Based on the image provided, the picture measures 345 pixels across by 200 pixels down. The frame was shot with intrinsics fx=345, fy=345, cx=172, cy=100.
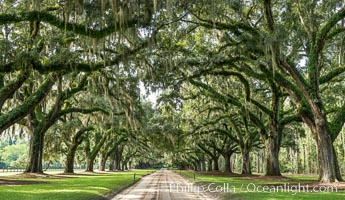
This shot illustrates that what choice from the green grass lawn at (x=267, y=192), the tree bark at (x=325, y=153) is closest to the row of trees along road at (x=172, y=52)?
the tree bark at (x=325, y=153)

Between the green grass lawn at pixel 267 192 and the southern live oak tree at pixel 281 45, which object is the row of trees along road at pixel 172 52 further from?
the green grass lawn at pixel 267 192

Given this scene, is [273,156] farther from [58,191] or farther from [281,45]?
[58,191]

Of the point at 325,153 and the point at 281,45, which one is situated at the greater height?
the point at 281,45

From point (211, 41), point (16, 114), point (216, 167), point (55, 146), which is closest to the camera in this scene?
point (16, 114)

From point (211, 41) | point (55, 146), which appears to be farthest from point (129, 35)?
point (55, 146)

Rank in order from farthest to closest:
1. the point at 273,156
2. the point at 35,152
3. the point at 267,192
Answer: the point at 35,152 < the point at 273,156 < the point at 267,192

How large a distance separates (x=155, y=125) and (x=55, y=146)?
45.1 feet

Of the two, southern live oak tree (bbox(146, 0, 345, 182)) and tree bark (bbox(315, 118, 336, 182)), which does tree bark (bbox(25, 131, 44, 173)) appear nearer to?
southern live oak tree (bbox(146, 0, 345, 182))

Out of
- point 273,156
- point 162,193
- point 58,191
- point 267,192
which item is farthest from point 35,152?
point 267,192

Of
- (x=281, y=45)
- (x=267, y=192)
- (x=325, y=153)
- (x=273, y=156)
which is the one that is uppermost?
(x=281, y=45)

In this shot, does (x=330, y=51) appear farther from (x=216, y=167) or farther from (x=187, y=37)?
(x=216, y=167)

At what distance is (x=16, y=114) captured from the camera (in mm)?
15570

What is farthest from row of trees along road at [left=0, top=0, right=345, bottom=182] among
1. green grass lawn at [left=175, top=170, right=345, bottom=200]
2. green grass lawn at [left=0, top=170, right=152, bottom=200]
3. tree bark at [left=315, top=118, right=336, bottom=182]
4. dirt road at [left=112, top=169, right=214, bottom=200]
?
dirt road at [left=112, top=169, right=214, bottom=200]

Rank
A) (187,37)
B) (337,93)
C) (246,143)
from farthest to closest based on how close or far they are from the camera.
A: (246,143), (337,93), (187,37)
